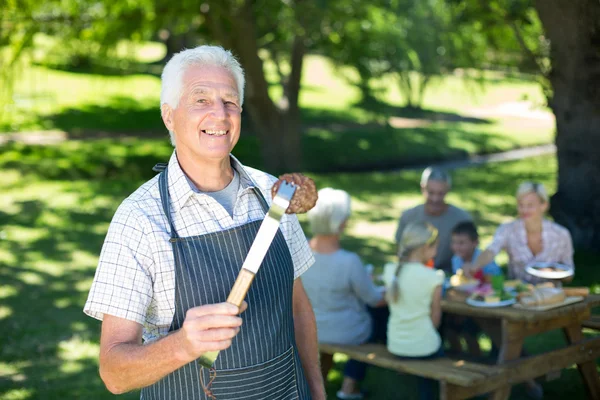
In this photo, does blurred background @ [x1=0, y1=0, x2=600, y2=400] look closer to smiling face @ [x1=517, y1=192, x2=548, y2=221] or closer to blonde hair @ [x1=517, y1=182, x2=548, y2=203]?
smiling face @ [x1=517, y1=192, x2=548, y2=221]

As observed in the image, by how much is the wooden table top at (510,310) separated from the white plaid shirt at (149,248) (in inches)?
113

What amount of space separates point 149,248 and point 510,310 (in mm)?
3270

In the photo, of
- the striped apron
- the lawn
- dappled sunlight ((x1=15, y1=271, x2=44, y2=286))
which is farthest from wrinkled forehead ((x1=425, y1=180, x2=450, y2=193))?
the lawn

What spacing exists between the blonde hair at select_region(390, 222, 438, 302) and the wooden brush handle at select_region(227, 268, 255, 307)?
335 cm

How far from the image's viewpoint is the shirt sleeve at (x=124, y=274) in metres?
2.17

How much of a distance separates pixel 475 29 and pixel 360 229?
4850 millimetres

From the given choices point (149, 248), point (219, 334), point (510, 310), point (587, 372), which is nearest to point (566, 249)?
point (587, 372)

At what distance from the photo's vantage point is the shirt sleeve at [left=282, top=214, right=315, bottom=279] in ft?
8.66

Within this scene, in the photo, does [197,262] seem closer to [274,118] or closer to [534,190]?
[534,190]

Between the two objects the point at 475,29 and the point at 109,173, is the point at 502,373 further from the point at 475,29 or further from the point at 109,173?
the point at 109,173

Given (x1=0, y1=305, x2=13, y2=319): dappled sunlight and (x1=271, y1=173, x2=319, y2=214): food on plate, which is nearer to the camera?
(x1=271, y1=173, x2=319, y2=214): food on plate

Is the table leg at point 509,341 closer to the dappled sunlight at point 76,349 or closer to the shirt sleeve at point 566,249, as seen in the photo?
the shirt sleeve at point 566,249

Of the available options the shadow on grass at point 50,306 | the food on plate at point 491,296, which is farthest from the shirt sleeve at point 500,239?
the shadow on grass at point 50,306

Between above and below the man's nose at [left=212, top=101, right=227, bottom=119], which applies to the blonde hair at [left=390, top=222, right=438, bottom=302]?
below
